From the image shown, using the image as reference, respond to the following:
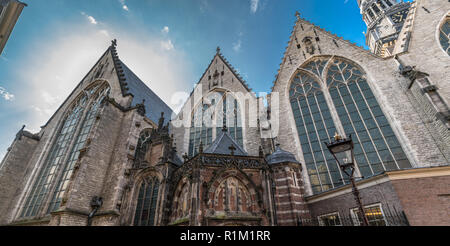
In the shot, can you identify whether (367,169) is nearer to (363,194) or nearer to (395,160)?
(395,160)

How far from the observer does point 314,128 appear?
48.2 feet

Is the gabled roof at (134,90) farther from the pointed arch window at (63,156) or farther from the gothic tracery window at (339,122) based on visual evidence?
the gothic tracery window at (339,122)

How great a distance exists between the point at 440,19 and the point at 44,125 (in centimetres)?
3544

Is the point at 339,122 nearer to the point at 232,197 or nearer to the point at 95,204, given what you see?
the point at 232,197

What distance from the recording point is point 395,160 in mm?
11531

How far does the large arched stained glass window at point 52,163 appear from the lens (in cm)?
1478

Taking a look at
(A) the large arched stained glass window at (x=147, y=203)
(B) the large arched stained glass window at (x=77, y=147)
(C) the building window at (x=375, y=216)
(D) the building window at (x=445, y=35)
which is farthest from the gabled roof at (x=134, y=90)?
(D) the building window at (x=445, y=35)

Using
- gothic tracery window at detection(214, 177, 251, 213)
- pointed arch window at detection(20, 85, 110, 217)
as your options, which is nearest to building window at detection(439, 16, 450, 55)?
gothic tracery window at detection(214, 177, 251, 213)

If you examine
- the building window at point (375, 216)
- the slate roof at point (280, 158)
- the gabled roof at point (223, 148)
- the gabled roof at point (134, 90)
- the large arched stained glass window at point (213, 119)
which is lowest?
the building window at point (375, 216)

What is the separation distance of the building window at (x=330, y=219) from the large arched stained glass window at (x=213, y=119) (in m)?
7.95

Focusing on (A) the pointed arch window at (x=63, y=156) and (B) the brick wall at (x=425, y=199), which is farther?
(A) the pointed arch window at (x=63, y=156)

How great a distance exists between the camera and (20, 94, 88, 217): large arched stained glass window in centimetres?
1478

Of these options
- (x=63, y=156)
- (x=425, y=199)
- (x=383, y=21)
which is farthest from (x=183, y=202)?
(x=383, y=21)
